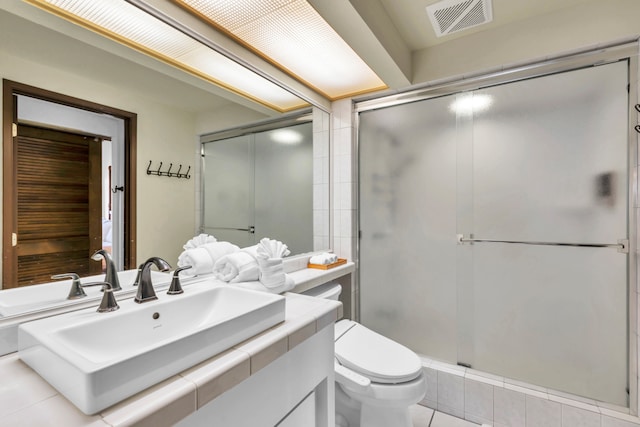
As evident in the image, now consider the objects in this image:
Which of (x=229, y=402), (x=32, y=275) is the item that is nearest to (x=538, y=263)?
(x=229, y=402)

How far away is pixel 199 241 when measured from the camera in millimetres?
1414

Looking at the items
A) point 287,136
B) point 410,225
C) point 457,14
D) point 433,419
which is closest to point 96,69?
point 287,136

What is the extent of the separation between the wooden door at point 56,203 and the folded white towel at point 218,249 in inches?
18.1

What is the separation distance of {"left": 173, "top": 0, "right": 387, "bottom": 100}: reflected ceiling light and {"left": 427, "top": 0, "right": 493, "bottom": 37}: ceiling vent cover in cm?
45

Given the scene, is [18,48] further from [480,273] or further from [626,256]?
[626,256]

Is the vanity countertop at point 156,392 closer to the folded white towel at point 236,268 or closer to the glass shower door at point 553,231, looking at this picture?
the folded white towel at point 236,268

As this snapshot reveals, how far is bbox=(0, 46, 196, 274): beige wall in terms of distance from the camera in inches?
40.9

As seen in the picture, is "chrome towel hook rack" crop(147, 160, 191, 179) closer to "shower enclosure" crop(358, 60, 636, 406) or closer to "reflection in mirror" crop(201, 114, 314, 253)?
"reflection in mirror" crop(201, 114, 314, 253)

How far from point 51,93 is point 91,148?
18 cm

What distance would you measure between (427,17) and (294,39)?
788 millimetres

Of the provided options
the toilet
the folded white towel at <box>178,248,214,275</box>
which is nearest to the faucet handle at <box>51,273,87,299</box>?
the folded white towel at <box>178,248,214,275</box>

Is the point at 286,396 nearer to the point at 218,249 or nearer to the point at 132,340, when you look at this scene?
the point at 132,340

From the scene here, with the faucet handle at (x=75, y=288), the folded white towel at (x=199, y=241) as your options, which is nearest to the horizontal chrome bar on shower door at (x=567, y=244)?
the folded white towel at (x=199, y=241)

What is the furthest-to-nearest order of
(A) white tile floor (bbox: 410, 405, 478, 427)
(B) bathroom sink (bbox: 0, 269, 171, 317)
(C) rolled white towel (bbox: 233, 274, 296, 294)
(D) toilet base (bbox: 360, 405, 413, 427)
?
(A) white tile floor (bbox: 410, 405, 478, 427), (D) toilet base (bbox: 360, 405, 413, 427), (C) rolled white towel (bbox: 233, 274, 296, 294), (B) bathroom sink (bbox: 0, 269, 171, 317)
